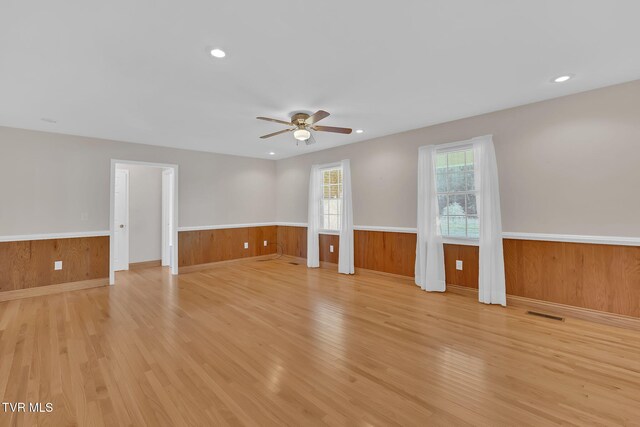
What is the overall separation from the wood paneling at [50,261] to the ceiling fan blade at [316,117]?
13.8 feet

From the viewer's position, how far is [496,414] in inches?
70.0

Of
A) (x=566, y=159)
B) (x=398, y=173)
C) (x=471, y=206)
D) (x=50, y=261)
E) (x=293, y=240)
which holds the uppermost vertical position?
(x=398, y=173)

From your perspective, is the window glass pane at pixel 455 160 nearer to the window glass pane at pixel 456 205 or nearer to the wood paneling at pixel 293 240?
the window glass pane at pixel 456 205

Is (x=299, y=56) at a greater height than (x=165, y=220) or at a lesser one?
greater

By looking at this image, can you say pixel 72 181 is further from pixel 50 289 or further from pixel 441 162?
pixel 441 162

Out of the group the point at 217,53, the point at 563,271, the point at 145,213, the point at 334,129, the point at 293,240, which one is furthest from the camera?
the point at 293,240

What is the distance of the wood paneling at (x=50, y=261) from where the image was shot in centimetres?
423

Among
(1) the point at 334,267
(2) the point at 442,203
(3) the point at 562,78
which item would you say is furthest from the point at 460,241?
(1) the point at 334,267

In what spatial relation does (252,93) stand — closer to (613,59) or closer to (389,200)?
(389,200)

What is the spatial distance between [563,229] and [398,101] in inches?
99.9

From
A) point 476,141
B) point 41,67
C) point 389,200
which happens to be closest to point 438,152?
point 476,141

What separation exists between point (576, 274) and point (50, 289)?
24.3 ft

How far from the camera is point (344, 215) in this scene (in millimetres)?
5660

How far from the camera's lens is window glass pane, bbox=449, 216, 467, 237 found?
169 inches
